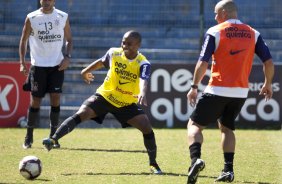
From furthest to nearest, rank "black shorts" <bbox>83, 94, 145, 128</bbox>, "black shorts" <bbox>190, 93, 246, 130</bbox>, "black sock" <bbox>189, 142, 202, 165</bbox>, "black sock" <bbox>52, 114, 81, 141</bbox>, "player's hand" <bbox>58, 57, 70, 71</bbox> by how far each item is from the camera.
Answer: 1. "player's hand" <bbox>58, 57, 70, 71</bbox>
2. "black shorts" <bbox>83, 94, 145, 128</bbox>
3. "black sock" <bbox>52, 114, 81, 141</bbox>
4. "black shorts" <bbox>190, 93, 246, 130</bbox>
5. "black sock" <bbox>189, 142, 202, 165</bbox>

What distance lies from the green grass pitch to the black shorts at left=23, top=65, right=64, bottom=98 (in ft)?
2.85

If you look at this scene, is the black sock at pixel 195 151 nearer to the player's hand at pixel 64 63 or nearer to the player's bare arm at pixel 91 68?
the player's bare arm at pixel 91 68

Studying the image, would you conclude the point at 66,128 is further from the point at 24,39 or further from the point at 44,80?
the point at 24,39

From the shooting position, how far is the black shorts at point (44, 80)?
11.4 metres

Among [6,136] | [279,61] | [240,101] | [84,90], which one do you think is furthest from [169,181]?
[279,61]

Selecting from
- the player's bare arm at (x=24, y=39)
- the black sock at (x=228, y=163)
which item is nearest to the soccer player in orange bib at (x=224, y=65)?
the black sock at (x=228, y=163)

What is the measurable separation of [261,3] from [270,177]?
1048 centimetres

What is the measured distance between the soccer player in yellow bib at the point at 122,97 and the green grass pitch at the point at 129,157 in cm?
48

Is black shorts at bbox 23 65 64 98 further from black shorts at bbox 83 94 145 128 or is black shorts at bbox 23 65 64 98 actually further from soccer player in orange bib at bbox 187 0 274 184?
soccer player in orange bib at bbox 187 0 274 184

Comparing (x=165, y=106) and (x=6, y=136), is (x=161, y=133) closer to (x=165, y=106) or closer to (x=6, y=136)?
(x=165, y=106)

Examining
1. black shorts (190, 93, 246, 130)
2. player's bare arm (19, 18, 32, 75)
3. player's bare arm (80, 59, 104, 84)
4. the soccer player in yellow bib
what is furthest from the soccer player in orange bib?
player's bare arm (19, 18, 32, 75)

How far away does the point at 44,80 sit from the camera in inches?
448

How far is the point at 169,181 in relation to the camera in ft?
27.0

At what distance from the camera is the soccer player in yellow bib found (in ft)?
29.8
